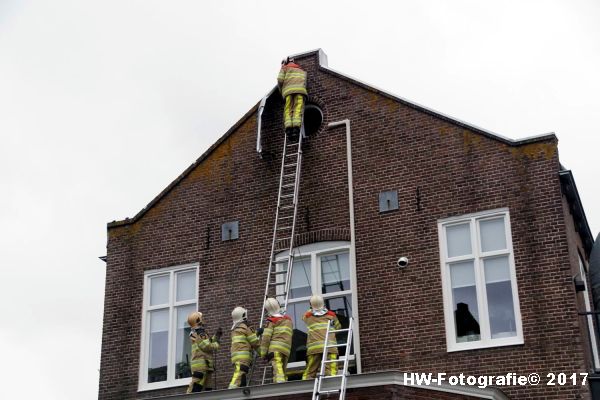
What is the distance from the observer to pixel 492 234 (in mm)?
16547

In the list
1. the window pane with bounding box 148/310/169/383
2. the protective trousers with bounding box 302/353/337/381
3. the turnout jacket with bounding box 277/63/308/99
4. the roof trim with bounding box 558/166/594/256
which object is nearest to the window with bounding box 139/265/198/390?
the window pane with bounding box 148/310/169/383

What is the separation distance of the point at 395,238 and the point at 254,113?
175 inches

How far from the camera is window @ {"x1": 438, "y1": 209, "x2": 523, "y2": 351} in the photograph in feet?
52.1

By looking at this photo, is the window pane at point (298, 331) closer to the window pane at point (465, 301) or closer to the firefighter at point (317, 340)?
the firefighter at point (317, 340)

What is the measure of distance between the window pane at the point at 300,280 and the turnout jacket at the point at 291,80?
11.2ft

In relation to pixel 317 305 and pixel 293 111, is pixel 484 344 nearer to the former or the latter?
pixel 317 305

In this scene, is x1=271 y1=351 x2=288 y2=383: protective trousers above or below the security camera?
below

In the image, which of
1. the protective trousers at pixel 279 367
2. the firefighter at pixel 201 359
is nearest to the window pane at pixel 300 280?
the firefighter at pixel 201 359

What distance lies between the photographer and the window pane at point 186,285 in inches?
737

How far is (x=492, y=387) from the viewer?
1434 centimetres

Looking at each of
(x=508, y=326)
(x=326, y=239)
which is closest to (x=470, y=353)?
(x=508, y=326)

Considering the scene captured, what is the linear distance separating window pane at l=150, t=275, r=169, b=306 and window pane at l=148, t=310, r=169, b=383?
233 millimetres

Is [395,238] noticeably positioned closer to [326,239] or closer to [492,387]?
[326,239]

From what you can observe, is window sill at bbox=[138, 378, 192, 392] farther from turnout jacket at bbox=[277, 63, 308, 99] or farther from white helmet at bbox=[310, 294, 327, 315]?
turnout jacket at bbox=[277, 63, 308, 99]
